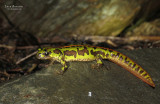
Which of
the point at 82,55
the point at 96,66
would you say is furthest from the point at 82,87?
the point at 82,55

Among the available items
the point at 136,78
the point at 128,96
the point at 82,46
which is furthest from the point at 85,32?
the point at 128,96

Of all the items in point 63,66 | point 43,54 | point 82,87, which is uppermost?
point 43,54

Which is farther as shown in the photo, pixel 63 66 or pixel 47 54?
pixel 47 54

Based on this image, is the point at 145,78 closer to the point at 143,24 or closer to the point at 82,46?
the point at 82,46

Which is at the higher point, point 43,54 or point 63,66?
point 43,54

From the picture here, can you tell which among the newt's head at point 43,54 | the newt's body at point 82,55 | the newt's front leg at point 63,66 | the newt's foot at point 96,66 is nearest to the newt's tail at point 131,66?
the newt's body at point 82,55

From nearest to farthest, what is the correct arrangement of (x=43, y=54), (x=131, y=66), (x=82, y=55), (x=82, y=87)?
(x=82, y=87), (x=131, y=66), (x=43, y=54), (x=82, y=55)

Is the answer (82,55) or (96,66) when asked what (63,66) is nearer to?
(82,55)
